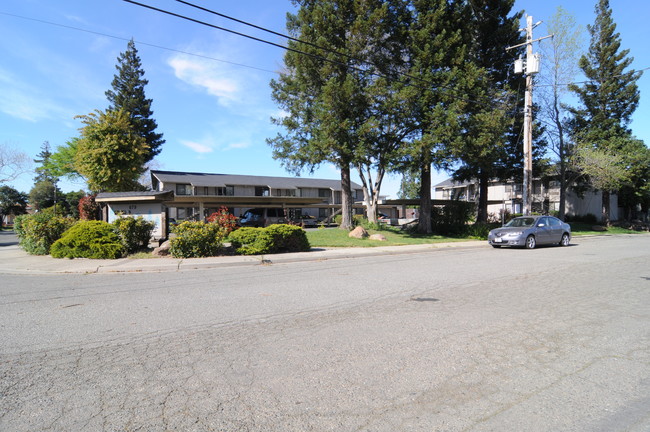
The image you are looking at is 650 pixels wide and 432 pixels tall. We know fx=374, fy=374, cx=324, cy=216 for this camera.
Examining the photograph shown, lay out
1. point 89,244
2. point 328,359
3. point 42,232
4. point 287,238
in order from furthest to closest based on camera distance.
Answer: point 287,238 < point 42,232 < point 89,244 < point 328,359

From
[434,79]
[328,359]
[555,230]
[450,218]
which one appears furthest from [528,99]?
[328,359]

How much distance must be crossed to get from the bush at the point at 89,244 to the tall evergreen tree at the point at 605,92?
37.3 metres

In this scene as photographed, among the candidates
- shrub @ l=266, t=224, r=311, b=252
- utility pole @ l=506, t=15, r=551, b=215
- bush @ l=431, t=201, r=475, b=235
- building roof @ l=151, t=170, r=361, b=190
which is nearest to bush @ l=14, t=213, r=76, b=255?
shrub @ l=266, t=224, r=311, b=252

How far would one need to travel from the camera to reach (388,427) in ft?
9.25

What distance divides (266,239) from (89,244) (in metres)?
6.23

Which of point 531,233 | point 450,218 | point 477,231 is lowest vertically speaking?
point 477,231

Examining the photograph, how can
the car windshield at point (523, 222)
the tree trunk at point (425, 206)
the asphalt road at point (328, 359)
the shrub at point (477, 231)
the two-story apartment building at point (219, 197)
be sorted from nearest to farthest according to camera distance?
the asphalt road at point (328, 359)
the two-story apartment building at point (219, 197)
the car windshield at point (523, 222)
the shrub at point (477, 231)
the tree trunk at point (425, 206)

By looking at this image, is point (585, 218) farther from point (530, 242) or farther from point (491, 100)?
point (530, 242)

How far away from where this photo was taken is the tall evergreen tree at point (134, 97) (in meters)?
44.5

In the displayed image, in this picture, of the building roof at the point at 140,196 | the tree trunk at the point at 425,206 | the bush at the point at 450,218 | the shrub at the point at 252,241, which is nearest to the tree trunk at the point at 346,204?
the tree trunk at the point at 425,206

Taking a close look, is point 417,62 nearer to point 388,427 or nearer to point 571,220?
point 388,427

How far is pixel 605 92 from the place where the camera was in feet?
113

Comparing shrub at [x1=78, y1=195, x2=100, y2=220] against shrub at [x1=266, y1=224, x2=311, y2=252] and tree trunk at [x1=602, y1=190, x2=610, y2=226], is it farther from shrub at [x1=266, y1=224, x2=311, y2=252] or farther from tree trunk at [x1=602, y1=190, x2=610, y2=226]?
tree trunk at [x1=602, y1=190, x2=610, y2=226]

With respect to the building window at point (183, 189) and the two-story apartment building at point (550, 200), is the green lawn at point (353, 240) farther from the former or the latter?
the building window at point (183, 189)
